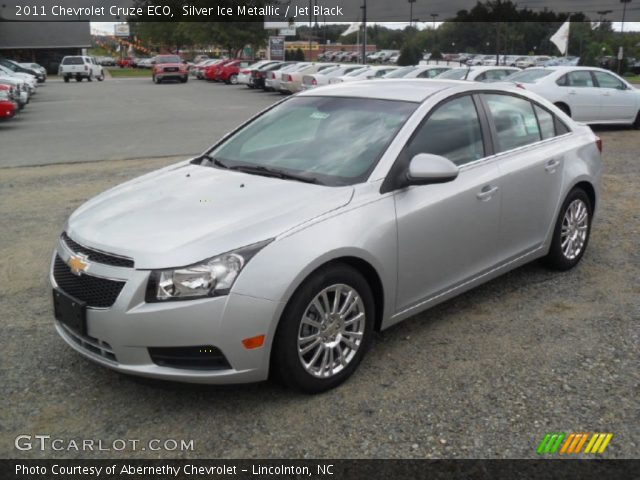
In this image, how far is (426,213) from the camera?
3980 millimetres

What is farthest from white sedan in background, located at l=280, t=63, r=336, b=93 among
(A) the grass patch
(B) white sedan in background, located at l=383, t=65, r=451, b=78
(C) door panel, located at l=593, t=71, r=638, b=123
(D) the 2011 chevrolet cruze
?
(A) the grass patch

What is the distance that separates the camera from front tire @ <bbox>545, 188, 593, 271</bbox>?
5273 millimetres

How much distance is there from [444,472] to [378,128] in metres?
2.13

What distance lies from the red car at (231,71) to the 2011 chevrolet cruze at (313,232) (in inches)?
1506

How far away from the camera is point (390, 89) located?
461 centimetres

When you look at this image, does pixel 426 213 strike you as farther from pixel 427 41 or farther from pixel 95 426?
pixel 427 41

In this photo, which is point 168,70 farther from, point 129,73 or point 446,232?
point 446,232

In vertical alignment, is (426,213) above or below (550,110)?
below

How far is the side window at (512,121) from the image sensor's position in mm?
4750

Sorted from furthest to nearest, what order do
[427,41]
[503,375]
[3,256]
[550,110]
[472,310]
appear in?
[427,41] → [3,256] → [550,110] → [472,310] → [503,375]

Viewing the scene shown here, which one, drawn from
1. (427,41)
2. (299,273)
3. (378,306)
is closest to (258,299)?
(299,273)

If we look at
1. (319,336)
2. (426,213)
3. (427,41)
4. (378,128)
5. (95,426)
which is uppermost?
(427,41)

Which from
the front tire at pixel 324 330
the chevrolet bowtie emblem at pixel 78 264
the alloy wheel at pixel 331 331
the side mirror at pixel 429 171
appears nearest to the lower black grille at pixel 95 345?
the chevrolet bowtie emblem at pixel 78 264

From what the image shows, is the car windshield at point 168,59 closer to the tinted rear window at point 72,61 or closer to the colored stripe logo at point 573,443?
the tinted rear window at point 72,61
